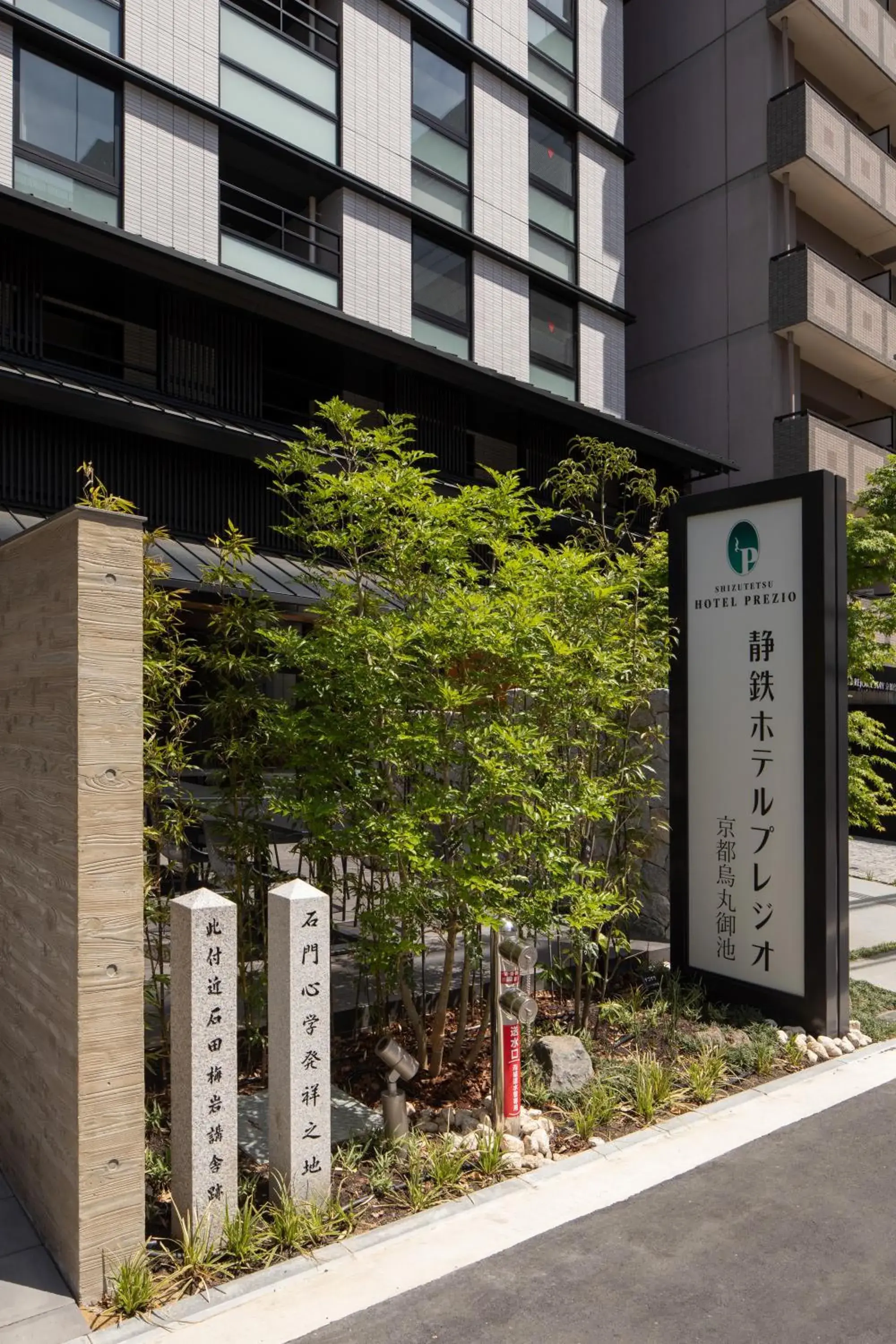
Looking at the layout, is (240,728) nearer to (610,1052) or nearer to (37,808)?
(37,808)

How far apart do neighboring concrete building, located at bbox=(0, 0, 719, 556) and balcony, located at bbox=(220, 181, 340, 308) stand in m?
0.05

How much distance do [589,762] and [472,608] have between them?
7.02ft

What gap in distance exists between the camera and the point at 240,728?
5.61m

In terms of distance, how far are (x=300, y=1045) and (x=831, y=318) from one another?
64.2 feet

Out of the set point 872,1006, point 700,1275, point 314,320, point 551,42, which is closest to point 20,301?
point 314,320

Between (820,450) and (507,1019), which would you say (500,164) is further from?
(507,1019)

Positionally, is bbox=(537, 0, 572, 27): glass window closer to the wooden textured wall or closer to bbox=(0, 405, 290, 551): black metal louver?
bbox=(0, 405, 290, 551): black metal louver

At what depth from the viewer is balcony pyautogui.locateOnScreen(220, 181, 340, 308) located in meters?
13.2

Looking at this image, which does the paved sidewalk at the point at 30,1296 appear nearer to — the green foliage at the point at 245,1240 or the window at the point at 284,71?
the green foliage at the point at 245,1240

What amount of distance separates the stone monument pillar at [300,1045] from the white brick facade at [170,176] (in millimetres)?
10254

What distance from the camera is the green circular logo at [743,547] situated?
23.7ft

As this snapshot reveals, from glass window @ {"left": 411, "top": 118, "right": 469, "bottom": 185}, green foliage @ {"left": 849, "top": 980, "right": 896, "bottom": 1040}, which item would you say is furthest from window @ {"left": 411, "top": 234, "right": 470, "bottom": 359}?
green foliage @ {"left": 849, "top": 980, "right": 896, "bottom": 1040}

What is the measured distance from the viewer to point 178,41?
12531 mm

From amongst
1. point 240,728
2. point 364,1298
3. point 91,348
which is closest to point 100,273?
point 91,348
